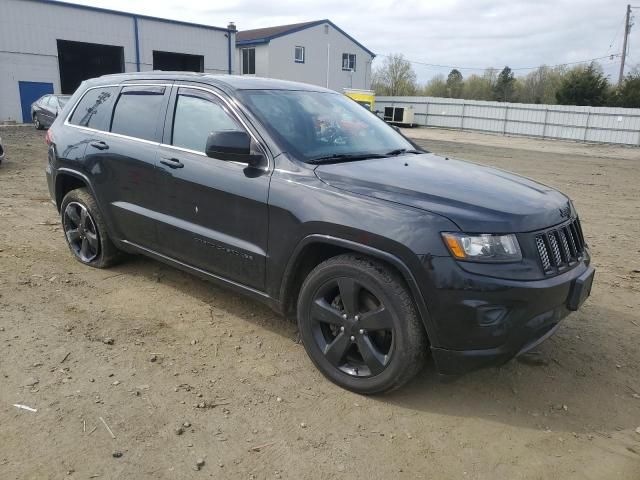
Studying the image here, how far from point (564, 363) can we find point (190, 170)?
2.98 metres

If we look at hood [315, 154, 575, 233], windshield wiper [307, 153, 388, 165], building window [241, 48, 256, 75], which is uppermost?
building window [241, 48, 256, 75]

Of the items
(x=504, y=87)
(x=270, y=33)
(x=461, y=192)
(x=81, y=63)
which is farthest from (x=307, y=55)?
→ (x=461, y=192)

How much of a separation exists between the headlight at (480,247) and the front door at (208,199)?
126 centimetres

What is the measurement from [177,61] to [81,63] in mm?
6436

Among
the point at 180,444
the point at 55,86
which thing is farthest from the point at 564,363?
the point at 55,86

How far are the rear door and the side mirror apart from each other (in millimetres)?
923

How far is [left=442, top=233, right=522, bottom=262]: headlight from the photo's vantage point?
9.06ft

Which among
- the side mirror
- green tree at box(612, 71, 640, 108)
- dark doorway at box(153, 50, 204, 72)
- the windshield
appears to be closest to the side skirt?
the side mirror

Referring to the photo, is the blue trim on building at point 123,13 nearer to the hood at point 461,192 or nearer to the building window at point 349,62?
the building window at point 349,62

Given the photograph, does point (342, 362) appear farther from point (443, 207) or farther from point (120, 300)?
point (120, 300)

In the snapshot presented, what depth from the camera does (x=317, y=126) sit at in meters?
3.86

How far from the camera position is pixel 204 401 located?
10.3 feet

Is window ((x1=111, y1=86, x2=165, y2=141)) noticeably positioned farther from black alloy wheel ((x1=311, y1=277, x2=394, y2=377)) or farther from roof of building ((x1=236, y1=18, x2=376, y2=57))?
roof of building ((x1=236, y1=18, x2=376, y2=57))

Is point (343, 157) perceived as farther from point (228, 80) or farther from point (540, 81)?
point (540, 81)
